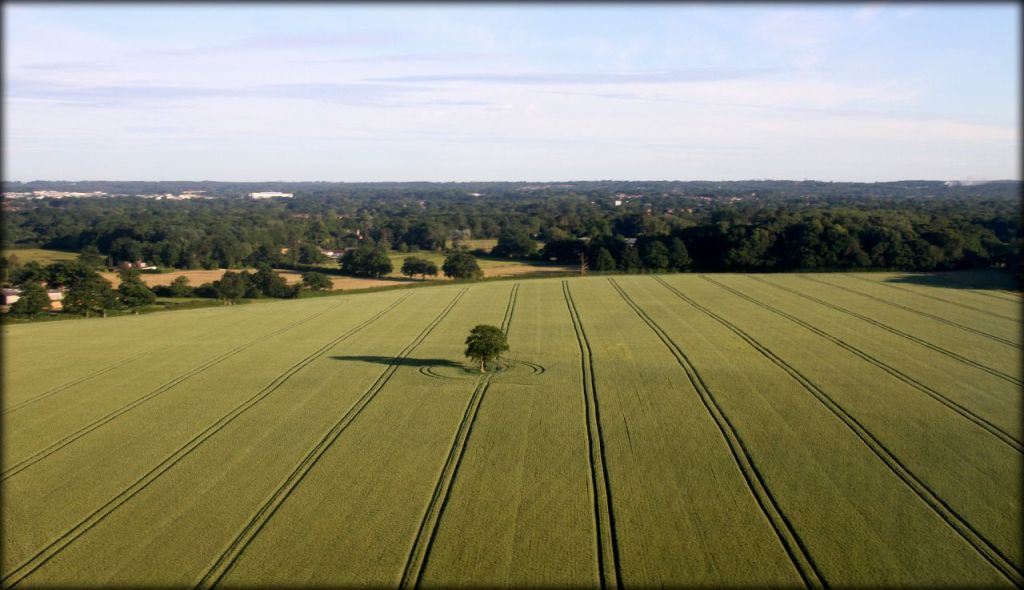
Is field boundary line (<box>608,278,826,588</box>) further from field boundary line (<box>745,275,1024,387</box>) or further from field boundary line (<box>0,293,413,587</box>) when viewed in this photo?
field boundary line (<box>0,293,413,587</box>)

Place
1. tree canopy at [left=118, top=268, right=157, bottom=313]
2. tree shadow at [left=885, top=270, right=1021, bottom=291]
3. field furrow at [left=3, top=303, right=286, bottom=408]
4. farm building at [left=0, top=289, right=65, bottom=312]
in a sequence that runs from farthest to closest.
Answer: tree shadow at [left=885, top=270, right=1021, bottom=291], tree canopy at [left=118, top=268, right=157, bottom=313], farm building at [left=0, top=289, right=65, bottom=312], field furrow at [left=3, top=303, right=286, bottom=408]

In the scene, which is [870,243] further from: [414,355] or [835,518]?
[835,518]

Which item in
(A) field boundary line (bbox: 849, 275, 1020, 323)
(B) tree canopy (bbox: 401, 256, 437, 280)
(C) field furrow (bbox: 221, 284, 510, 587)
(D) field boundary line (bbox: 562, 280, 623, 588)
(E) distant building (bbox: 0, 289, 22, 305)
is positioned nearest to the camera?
(C) field furrow (bbox: 221, 284, 510, 587)

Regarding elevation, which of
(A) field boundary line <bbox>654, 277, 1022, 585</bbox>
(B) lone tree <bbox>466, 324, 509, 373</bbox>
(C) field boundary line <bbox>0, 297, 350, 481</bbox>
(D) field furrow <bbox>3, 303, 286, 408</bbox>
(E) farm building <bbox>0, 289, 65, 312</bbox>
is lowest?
(A) field boundary line <bbox>654, 277, 1022, 585</bbox>

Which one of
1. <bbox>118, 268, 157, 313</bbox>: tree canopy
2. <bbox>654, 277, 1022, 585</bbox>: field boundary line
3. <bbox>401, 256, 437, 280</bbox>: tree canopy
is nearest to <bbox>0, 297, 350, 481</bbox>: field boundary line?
<bbox>118, 268, 157, 313</bbox>: tree canopy

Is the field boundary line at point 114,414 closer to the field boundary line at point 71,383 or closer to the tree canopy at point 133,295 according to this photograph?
the field boundary line at point 71,383

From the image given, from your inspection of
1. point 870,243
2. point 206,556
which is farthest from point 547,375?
point 870,243
